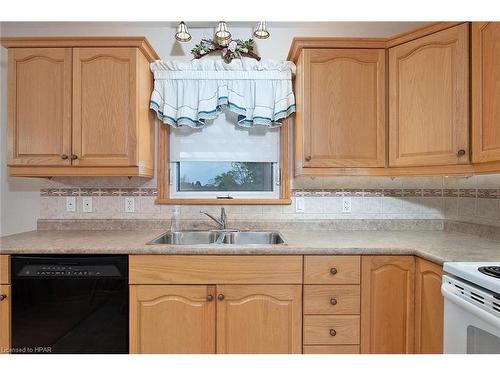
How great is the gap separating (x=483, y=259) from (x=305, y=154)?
1020 mm

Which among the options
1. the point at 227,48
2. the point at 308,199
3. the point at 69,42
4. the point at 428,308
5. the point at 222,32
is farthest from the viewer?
the point at 308,199

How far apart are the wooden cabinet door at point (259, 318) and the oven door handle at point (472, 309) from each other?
650mm

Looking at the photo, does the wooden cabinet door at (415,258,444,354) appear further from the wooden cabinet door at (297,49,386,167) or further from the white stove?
the wooden cabinet door at (297,49,386,167)

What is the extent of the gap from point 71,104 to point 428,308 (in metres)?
2.23

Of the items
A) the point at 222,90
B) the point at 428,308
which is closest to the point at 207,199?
the point at 222,90

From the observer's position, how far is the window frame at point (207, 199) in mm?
2230

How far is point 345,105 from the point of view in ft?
6.29

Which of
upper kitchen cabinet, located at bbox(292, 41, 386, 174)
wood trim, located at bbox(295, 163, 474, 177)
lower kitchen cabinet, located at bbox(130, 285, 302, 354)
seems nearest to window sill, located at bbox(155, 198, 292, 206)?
wood trim, located at bbox(295, 163, 474, 177)

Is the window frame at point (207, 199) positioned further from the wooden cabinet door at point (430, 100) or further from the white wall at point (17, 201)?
the white wall at point (17, 201)

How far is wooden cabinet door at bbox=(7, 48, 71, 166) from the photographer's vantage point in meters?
1.89

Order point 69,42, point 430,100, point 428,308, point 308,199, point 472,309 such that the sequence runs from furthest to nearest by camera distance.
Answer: point 308,199 → point 69,42 → point 430,100 → point 428,308 → point 472,309

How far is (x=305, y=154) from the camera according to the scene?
193cm

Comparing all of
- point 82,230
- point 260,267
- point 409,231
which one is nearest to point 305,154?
point 260,267

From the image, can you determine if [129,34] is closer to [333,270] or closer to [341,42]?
[341,42]
